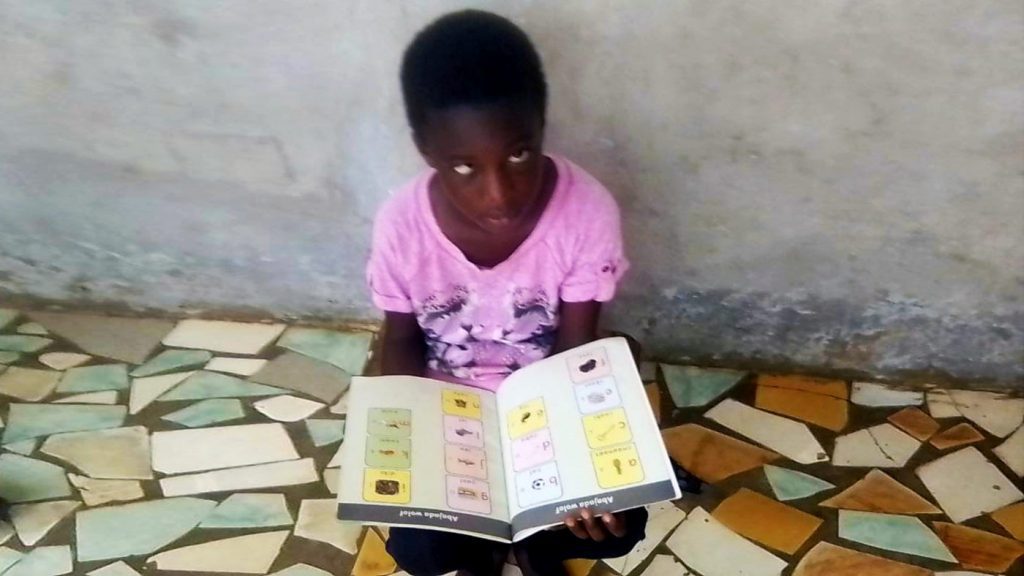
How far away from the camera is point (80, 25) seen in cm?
131

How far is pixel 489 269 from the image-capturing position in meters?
1.11

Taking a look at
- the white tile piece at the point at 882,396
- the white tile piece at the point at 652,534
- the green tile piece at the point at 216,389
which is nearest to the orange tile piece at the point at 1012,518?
the white tile piece at the point at 882,396

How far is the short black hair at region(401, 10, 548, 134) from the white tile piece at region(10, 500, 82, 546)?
0.84 meters

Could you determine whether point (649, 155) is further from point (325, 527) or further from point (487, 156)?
point (325, 527)

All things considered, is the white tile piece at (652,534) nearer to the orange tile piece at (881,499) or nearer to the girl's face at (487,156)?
the orange tile piece at (881,499)

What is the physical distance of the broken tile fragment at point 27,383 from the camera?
5.08 feet

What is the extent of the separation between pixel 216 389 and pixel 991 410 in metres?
1.28

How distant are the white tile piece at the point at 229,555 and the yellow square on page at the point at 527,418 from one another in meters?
0.46

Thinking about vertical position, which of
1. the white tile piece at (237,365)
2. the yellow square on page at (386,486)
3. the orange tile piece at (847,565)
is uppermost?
the yellow square on page at (386,486)

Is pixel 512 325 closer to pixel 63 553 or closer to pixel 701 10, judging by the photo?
pixel 701 10

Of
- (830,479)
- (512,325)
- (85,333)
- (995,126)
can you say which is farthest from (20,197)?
(995,126)

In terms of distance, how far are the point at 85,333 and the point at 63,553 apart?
0.51 m

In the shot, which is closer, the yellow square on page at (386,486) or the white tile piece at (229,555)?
the yellow square on page at (386,486)

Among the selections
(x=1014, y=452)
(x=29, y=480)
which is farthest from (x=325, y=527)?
(x=1014, y=452)
